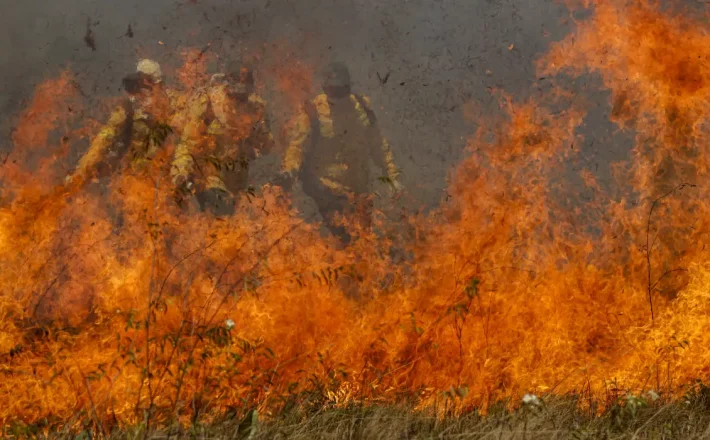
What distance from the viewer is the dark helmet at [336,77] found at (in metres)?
7.27

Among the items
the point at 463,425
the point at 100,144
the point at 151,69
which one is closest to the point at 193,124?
the point at 151,69

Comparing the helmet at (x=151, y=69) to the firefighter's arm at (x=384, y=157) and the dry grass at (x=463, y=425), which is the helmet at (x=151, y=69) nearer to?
the firefighter's arm at (x=384, y=157)

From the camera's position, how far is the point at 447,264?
20.3 ft

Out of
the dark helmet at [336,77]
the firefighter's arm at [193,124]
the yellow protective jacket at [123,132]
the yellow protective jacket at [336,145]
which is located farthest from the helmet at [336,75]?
the yellow protective jacket at [123,132]

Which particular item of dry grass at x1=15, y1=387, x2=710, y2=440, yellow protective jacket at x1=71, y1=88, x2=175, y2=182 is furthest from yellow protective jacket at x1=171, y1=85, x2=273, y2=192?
dry grass at x1=15, y1=387, x2=710, y2=440

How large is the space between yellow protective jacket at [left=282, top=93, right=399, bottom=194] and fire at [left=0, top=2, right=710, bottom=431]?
1.27 feet

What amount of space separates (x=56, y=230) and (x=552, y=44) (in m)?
4.89

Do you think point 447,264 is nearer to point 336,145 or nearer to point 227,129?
point 336,145

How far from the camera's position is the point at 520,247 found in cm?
621

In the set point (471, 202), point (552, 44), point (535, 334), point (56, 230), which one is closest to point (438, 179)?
point (471, 202)

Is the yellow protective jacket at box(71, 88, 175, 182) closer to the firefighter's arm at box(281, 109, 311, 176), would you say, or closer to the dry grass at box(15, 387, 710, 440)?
the firefighter's arm at box(281, 109, 311, 176)

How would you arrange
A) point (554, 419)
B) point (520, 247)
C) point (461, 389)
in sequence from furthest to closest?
point (520, 247), point (554, 419), point (461, 389)

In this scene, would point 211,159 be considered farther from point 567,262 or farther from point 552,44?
point 552,44

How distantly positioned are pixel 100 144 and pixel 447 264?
343 centimetres
